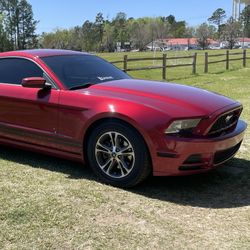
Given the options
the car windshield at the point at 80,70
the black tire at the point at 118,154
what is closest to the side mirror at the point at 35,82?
the car windshield at the point at 80,70

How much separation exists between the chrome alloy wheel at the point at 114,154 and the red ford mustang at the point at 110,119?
1 centimetres

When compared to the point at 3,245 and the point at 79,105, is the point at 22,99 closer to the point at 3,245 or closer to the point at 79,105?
the point at 79,105

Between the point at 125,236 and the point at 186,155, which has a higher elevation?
the point at 186,155

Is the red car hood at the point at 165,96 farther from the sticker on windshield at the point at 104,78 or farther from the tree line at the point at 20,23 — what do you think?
the tree line at the point at 20,23

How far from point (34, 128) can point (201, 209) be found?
2162 mm

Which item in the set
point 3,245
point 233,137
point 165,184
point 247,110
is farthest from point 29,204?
point 247,110


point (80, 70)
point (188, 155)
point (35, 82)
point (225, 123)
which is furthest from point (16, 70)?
point (225, 123)

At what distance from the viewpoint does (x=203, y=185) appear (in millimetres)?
4875

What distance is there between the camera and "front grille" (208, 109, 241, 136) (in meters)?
4.55

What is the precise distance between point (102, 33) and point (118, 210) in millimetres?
133557

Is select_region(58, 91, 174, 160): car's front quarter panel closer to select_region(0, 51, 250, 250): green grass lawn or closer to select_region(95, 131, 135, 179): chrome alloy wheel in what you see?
select_region(95, 131, 135, 179): chrome alloy wheel

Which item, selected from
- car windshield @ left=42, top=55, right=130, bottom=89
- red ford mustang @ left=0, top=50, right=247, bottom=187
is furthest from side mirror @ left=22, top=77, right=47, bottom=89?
car windshield @ left=42, top=55, right=130, bottom=89

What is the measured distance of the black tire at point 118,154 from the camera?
178 inches

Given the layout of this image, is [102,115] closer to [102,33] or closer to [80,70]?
[80,70]
